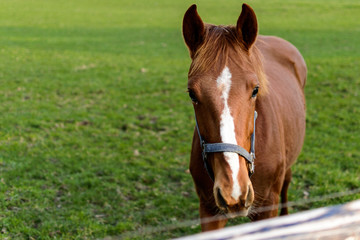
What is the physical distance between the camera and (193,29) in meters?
2.49

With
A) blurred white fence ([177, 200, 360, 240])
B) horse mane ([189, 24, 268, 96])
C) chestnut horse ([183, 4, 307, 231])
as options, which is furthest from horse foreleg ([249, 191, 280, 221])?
blurred white fence ([177, 200, 360, 240])

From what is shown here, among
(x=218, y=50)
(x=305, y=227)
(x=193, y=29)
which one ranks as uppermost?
(x=193, y=29)

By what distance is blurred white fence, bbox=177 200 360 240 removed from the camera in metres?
1.13

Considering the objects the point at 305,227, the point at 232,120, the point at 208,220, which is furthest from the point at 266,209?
the point at 305,227

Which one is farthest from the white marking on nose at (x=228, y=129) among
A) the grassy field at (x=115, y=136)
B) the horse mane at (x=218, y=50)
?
the grassy field at (x=115, y=136)

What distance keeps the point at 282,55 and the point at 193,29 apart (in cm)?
225

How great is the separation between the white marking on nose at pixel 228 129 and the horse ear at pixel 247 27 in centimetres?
38

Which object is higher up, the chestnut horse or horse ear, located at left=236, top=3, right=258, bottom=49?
horse ear, located at left=236, top=3, right=258, bottom=49

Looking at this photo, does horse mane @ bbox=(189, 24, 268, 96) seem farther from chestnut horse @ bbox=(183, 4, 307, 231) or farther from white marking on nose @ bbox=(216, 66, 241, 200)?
white marking on nose @ bbox=(216, 66, 241, 200)

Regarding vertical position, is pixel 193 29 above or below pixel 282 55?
above

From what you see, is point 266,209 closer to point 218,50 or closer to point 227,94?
point 227,94

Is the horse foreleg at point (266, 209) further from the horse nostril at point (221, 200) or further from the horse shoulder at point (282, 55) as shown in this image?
the horse shoulder at point (282, 55)

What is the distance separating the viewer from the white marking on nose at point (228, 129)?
77.0 inches

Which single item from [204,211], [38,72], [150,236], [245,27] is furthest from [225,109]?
[38,72]
